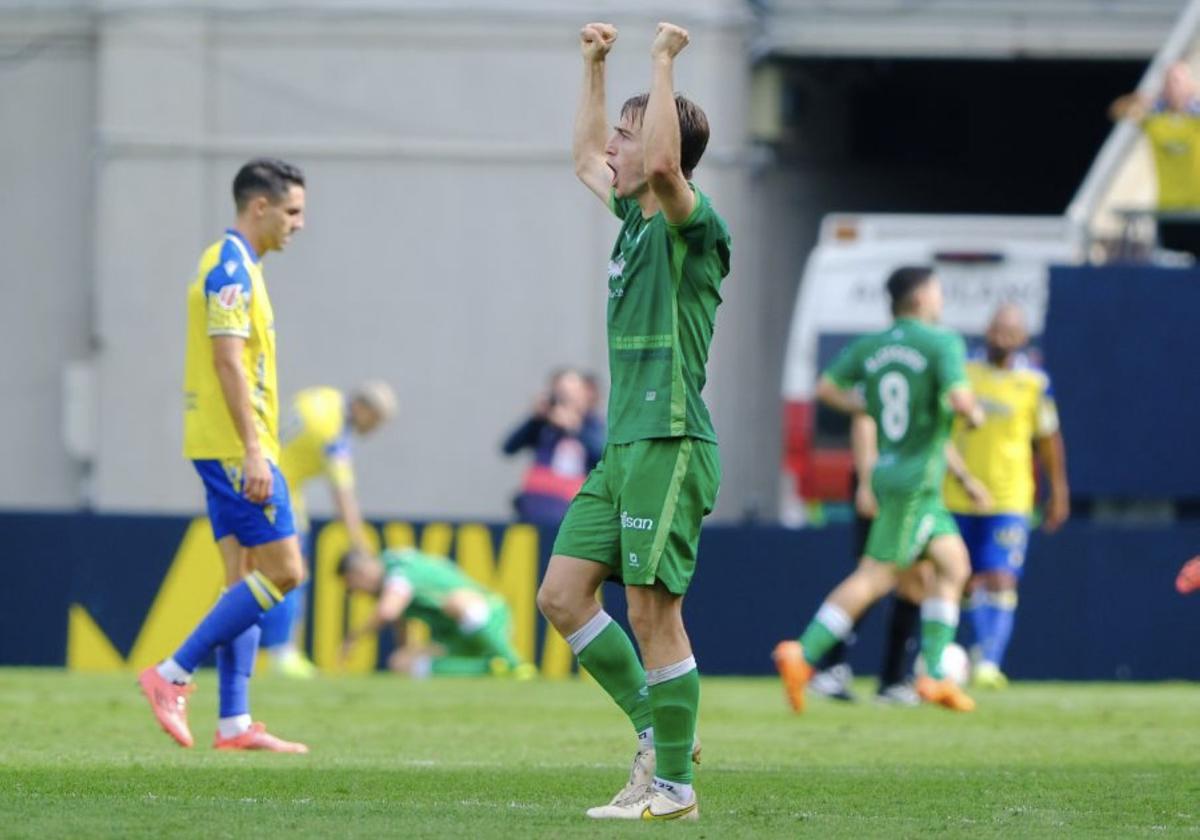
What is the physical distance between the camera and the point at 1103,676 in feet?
54.1

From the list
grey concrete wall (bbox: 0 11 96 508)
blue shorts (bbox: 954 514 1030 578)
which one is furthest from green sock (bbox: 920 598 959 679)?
grey concrete wall (bbox: 0 11 96 508)

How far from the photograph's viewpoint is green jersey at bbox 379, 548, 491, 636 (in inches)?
624

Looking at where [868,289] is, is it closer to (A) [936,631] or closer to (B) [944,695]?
(A) [936,631]

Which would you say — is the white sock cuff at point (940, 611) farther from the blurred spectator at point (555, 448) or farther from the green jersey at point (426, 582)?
the blurred spectator at point (555, 448)

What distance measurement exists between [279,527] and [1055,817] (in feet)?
10.4

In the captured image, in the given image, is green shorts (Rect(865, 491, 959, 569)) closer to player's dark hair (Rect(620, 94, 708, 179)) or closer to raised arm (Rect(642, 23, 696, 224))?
player's dark hair (Rect(620, 94, 708, 179))

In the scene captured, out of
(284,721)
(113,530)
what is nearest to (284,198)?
(284,721)

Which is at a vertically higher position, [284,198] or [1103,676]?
[284,198]

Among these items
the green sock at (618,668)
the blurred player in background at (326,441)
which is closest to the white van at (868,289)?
→ the blurred player in background at (326,441)

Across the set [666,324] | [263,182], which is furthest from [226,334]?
[666,324]

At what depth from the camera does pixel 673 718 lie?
733 cm

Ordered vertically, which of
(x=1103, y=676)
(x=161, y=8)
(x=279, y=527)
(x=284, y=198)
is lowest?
(x=1103, y=676)

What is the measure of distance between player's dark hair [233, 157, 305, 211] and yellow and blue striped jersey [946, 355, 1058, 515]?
6.50 meters

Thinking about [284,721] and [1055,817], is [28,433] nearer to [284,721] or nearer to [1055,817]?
[284,721]
